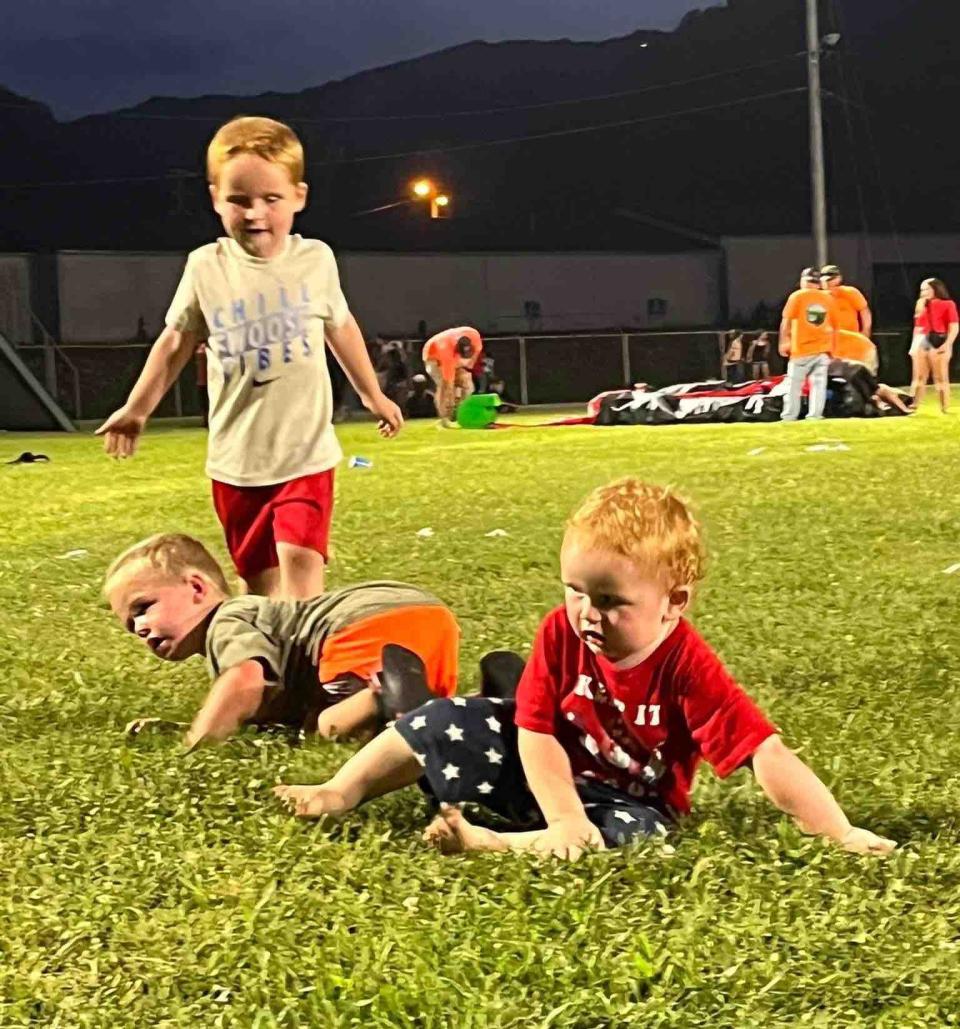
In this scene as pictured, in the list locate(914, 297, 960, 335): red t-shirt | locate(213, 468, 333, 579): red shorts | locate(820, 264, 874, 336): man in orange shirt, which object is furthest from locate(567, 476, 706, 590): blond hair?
locate(914, 297, 960, 335): red t-shirt

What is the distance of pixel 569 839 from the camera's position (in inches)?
108

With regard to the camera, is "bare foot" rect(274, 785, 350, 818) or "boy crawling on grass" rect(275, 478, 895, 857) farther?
"bare foot" rect(274, 785, 350, 818)

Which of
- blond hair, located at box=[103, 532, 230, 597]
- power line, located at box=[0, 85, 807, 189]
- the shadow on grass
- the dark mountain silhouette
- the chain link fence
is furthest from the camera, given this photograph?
power line, located at box=[0, 85, 807, 189]

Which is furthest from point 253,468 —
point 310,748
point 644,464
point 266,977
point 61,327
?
point 61,327

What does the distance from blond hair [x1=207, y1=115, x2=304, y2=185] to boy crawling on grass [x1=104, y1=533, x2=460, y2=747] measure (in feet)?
3.66

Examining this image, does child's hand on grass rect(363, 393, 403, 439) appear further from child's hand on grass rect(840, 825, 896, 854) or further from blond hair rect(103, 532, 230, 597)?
child's hand on grass rect(840, 825, 896, 854)

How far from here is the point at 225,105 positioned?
79.6 meters

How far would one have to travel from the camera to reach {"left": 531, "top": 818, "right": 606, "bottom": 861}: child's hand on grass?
8.93ft

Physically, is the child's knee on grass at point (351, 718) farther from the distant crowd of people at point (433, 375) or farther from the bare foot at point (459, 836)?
the distant crowd of people at point (433, 375)

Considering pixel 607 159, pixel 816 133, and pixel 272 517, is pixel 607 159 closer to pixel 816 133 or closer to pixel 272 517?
pixel 816 133

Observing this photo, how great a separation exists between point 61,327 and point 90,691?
3501cm

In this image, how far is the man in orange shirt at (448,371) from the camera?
805 inches

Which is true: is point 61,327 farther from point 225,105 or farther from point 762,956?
point 225,105

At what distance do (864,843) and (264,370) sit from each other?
2.44 meters
